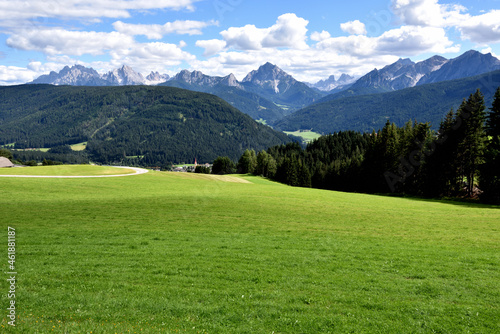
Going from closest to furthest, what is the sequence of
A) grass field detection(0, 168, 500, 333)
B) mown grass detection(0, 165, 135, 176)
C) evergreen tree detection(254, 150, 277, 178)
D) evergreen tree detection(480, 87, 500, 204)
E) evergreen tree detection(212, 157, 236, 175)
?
grass field detection(0, 168, 500, 333), evergreen tree detection(480, 87, 500, 204), mown grass detection(0, 165, 135, 176), evergreen tree detection(254, 150, 277, 178), evergreen tree detection(212, 157, 236, 175)

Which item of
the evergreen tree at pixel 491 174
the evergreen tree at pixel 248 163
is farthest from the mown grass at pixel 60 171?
the evergreen tree at pixel 248 163

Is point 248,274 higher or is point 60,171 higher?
point 60,171

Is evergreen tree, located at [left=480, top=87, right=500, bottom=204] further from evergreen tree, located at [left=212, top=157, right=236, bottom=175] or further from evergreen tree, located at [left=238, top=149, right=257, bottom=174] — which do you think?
evergreen tree, located at [left=212, top=157, right=236, bottom=175]

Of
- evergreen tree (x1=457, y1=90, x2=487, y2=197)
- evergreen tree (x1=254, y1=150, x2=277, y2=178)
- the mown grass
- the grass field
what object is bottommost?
the grass field

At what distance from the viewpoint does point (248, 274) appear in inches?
551

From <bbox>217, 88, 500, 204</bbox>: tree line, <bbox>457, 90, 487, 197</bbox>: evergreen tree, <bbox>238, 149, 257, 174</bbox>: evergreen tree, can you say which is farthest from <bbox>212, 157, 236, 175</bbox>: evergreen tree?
<bbox>457, 90, 487, 197</bbox>: evergreen tree

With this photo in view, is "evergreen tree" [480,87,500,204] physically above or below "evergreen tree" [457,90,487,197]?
below

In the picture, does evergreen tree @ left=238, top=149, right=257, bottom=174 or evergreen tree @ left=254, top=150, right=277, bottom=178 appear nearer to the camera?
evergreen tree @ left=254, top=150, right=277, bottom=178

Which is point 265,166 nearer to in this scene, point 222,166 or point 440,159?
point 222,166

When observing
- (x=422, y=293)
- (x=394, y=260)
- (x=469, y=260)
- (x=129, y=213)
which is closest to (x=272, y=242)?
(x=394, y=260)

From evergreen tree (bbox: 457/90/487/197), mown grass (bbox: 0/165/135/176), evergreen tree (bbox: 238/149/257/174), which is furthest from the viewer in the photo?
evergreen tree (bbox: 238/149/257/174)

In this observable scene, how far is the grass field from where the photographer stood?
10.2 meters

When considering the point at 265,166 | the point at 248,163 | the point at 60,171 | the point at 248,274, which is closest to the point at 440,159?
the point at 248,274

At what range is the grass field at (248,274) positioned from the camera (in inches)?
403
